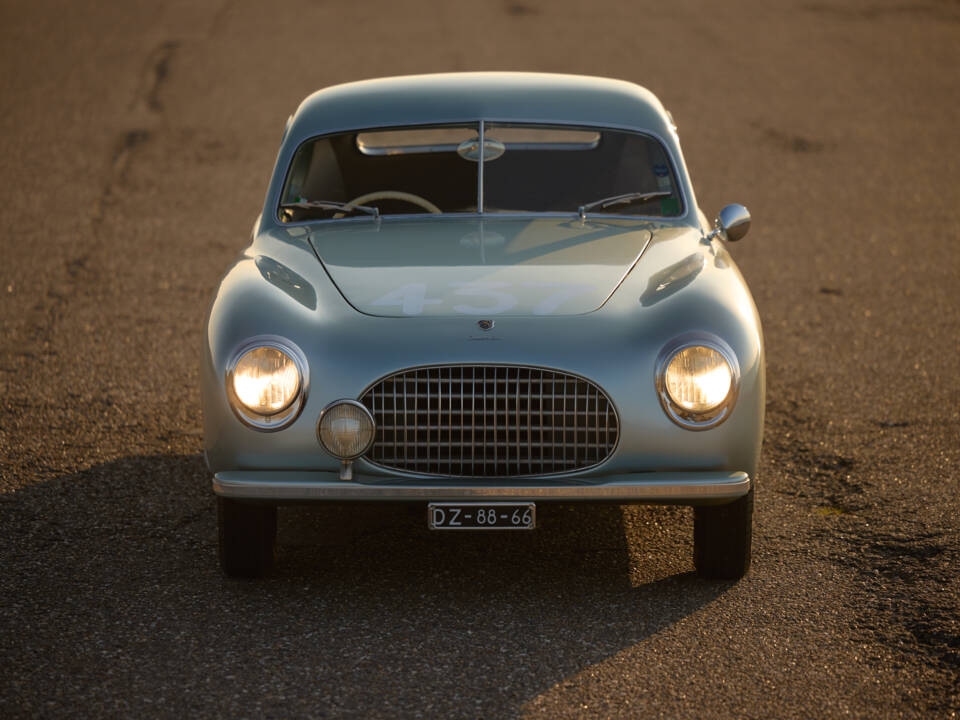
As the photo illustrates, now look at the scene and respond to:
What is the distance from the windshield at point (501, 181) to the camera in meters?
5.60

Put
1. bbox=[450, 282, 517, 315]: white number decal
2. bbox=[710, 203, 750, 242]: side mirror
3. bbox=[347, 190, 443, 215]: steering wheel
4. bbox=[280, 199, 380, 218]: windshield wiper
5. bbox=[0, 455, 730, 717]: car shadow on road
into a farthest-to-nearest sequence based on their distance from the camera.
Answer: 1. bbox=[347, 190, 443, 215]: steering wheel
2. bbox=[280, 199, 380, 218]: windshield wiper
3. bbox=[710, 203, 750, 242]: side mirror
4. bbox=[450, 282, 517, 315]: white number decal
5. bbox=[0, 455, 730, 717]: car shadow on road

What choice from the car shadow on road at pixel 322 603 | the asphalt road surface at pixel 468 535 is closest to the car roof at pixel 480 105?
the asphalt road surface at pixel 468 535

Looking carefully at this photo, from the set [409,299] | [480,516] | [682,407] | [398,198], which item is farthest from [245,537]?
[398,198]

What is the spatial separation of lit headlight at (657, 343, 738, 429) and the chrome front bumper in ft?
0.66

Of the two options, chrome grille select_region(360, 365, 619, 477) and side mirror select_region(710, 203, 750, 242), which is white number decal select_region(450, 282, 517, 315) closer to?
chrome grille select_region(360, 365, 619, 477)

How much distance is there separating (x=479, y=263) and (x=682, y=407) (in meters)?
1.08

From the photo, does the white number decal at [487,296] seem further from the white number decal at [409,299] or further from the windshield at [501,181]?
the windshield at [501,181]

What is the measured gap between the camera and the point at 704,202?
10953mm

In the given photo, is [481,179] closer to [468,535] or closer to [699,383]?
[468,535]

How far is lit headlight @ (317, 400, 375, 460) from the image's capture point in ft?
13.6

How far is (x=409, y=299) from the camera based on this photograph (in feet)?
14.6

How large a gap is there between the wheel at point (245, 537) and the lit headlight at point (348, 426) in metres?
0.48

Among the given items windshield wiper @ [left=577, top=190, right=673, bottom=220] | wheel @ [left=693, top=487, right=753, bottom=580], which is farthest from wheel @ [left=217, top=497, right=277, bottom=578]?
windshield wiper @ [left=577, top=190, right=673, bottom=220]

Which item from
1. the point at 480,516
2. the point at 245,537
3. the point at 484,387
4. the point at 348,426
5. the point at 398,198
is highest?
the point at 398,198
